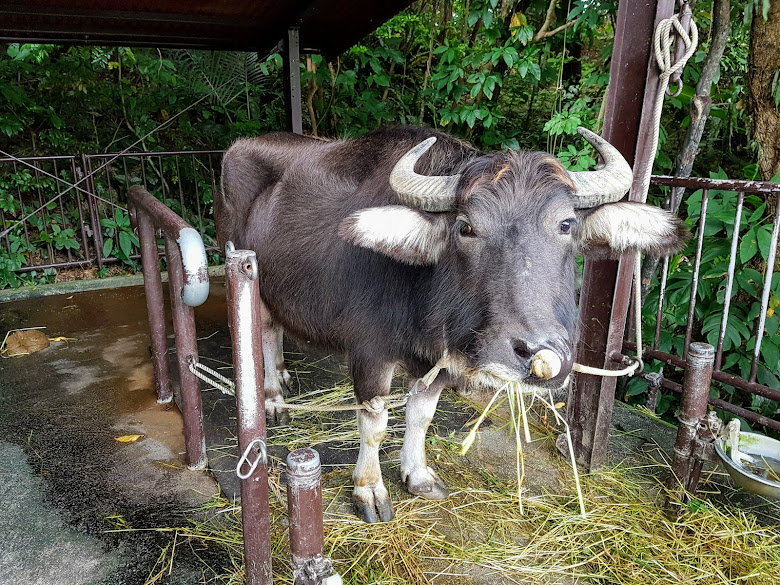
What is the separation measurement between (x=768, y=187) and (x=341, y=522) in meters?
2.56

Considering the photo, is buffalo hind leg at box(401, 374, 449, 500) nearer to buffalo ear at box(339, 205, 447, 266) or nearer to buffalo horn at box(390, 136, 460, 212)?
buffalo ear at box(339, 205, 447, 266)

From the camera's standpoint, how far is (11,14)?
164 inches

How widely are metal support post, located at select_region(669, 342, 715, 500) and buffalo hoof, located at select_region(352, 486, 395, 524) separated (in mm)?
1381

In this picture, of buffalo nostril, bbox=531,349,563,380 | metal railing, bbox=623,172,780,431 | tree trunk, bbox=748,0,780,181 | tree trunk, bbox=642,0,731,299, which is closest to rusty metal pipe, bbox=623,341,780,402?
metal railing, bbox=623,172,780,431

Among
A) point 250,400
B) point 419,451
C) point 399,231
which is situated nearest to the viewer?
point 250,400

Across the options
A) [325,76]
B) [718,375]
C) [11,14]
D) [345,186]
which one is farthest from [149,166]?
[718,375]

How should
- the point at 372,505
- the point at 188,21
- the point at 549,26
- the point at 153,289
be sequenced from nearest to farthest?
the point at 372,505
the point at 153,289
the point at 188,21
the point at 549,26

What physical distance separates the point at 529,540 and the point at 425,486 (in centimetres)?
57

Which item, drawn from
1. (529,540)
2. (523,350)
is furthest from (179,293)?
(529,540)

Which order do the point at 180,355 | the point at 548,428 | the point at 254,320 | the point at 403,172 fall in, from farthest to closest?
the point at 548,428 < the point at 180,355 < the point at 403,172 < the point at 254,320

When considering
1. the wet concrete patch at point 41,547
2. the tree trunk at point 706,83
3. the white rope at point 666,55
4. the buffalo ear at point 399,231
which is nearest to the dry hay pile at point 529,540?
the wet concrete patch at point 41,547

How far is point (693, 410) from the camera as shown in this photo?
2.37 metres

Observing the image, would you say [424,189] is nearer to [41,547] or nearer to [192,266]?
[192,266]

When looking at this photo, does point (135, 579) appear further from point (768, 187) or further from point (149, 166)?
point (149, 166)
